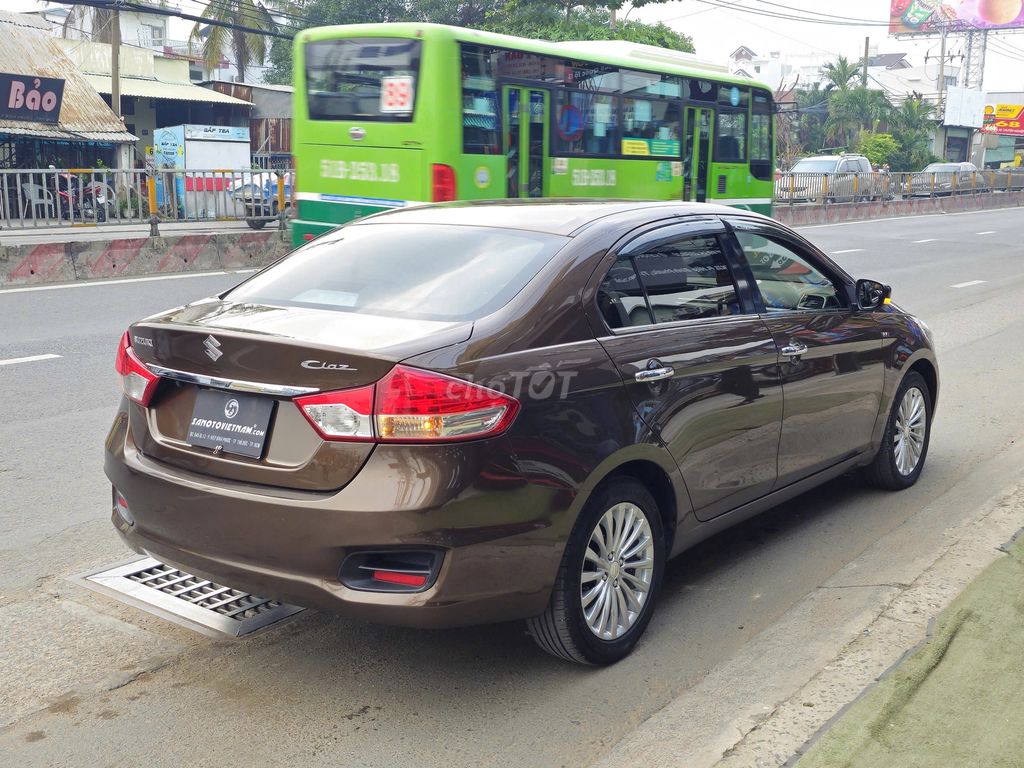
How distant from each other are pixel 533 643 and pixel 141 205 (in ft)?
53.2

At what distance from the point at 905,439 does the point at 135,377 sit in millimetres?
3918

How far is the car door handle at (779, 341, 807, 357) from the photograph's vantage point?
4.73 metres

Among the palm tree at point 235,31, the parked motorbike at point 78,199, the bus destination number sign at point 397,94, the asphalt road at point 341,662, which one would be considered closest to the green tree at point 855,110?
the palm tree at point 235,31

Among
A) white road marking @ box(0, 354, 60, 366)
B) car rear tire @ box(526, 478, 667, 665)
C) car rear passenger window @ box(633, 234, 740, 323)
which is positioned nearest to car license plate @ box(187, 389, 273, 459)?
car rear tire @ box(526, 478, 667, 665)

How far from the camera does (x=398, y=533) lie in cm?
327

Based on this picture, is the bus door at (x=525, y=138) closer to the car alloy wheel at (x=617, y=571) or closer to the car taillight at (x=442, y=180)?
the car taillight at (x=442, y=180)

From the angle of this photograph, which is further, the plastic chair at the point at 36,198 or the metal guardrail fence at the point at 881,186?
the metal guardrail fence at the point at 881,186

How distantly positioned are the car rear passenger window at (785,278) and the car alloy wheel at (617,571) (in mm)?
1352

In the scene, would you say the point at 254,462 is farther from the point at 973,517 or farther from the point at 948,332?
the point at 948,332

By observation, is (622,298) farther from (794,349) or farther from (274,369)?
(274,369)

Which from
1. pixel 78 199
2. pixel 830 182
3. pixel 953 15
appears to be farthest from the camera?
pixel 953 15

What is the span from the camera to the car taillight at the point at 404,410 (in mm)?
3281

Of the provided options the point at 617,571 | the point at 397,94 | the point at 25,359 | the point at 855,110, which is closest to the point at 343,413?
the point at 617,571

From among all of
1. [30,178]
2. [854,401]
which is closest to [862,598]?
[854,401]
